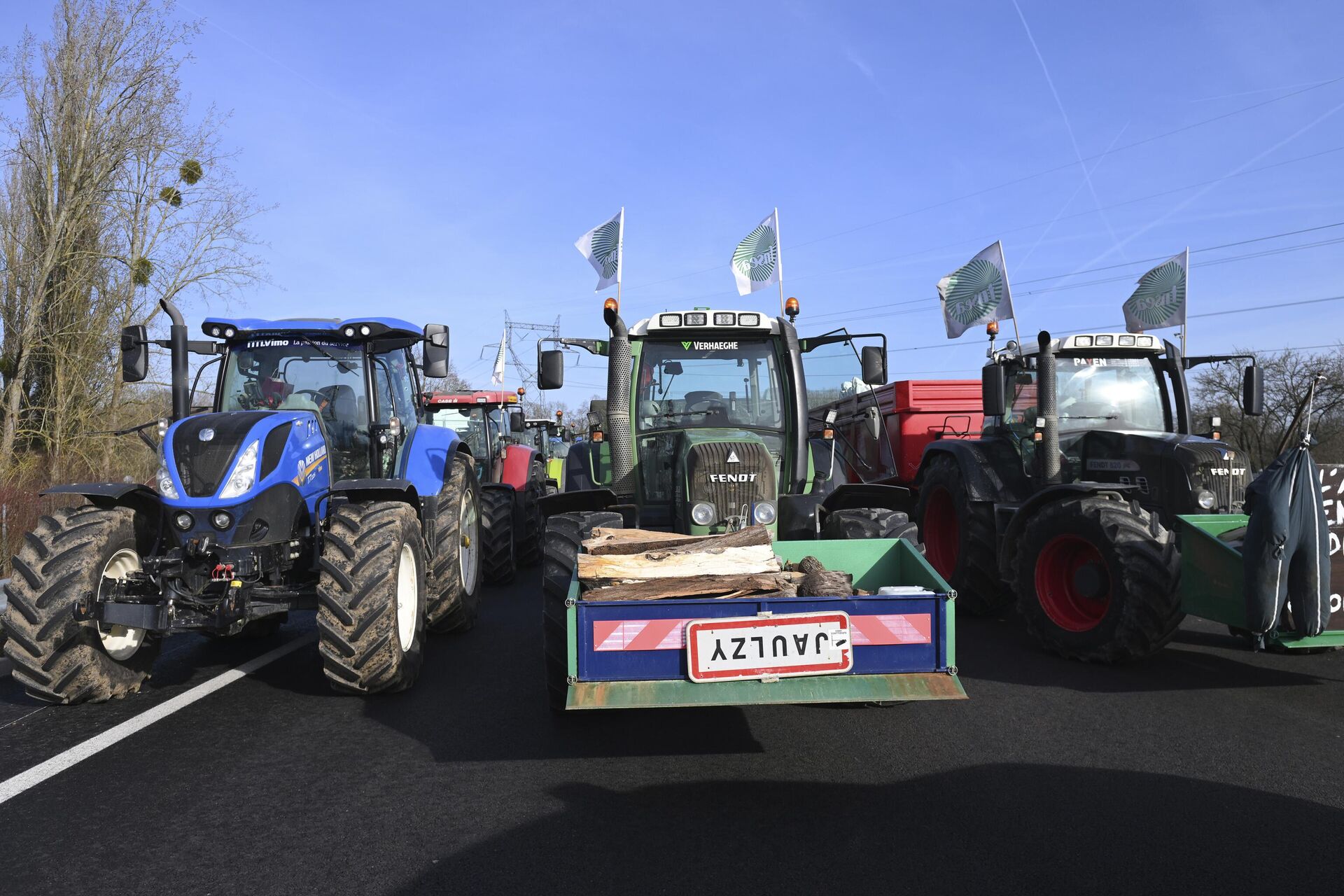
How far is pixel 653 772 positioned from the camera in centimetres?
447

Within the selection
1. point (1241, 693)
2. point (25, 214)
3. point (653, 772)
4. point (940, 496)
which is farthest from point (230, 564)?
point (25, 214)

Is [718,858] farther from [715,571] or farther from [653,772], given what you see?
[715,571]

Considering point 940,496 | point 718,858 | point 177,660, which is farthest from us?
point 940,496

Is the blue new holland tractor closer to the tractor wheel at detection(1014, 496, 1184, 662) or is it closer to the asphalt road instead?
the asphalt road

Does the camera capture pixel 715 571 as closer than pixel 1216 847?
No

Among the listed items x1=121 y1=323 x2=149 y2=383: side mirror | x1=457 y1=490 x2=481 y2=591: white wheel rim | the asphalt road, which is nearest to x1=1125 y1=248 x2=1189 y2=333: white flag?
the asphalt road

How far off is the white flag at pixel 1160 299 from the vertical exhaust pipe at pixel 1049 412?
4.97 metres

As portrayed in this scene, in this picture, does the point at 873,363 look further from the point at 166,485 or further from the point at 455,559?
the point at 166,485

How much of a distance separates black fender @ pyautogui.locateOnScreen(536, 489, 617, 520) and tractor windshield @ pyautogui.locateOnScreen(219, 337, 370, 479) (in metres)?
1.63

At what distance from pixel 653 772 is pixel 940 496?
233 inches

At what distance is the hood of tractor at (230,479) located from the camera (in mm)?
5688

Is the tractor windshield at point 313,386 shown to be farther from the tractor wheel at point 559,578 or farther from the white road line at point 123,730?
the tractor wheel at point 559,578

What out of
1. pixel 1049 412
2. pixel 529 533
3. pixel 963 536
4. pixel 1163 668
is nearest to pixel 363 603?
pixel 1163 668

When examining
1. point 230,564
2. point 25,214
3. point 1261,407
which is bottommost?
point 230,564
